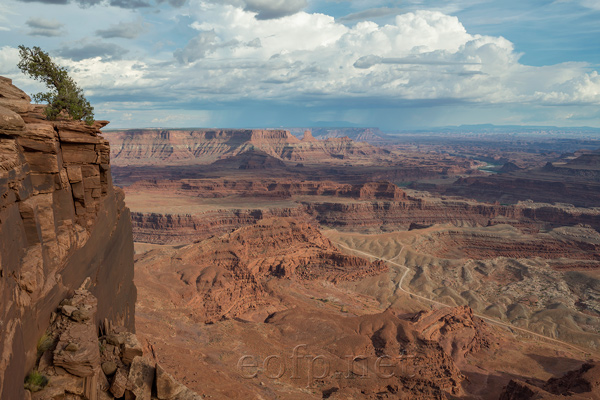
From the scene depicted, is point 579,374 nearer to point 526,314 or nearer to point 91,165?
point 526,314

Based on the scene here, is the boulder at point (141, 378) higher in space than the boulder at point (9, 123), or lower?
lower

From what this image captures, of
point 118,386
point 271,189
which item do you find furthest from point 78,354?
point 271,189

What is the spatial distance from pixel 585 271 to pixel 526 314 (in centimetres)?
2001

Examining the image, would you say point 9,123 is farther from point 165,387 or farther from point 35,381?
point 165,387

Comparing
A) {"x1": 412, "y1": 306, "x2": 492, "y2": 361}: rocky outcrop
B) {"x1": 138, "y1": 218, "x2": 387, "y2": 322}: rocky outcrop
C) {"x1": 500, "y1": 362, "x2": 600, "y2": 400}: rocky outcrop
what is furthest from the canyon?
{"x1": 412, "y1": 306, "x2": 492, "y2": 361}: rocky outcrop

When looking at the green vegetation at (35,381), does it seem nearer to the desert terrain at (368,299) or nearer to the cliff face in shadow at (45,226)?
the cliff face in shadow at (45,226)

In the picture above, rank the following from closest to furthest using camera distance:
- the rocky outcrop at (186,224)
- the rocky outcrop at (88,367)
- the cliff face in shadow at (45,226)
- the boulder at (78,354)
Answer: the cliff face in shadow at (45,226) < the rocky outcrop at (88,367) < the boulder at (78,354) < the rocky outcrop at (186,224)

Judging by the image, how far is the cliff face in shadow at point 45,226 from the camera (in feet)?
28.9

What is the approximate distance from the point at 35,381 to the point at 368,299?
49.6 meters

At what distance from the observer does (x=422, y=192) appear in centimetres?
15225

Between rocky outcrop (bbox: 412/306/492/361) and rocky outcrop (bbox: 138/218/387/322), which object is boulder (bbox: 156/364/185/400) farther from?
rocky outcrop (bbox: 412/306/492/361)

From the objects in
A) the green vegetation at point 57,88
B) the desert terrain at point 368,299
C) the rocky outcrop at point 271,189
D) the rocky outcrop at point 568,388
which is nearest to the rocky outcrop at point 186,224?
the desert terrain at point 368,299

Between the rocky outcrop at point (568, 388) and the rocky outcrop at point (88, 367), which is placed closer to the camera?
the rocky outcrop at point (88, 367)

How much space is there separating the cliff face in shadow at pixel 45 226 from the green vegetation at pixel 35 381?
28cm
